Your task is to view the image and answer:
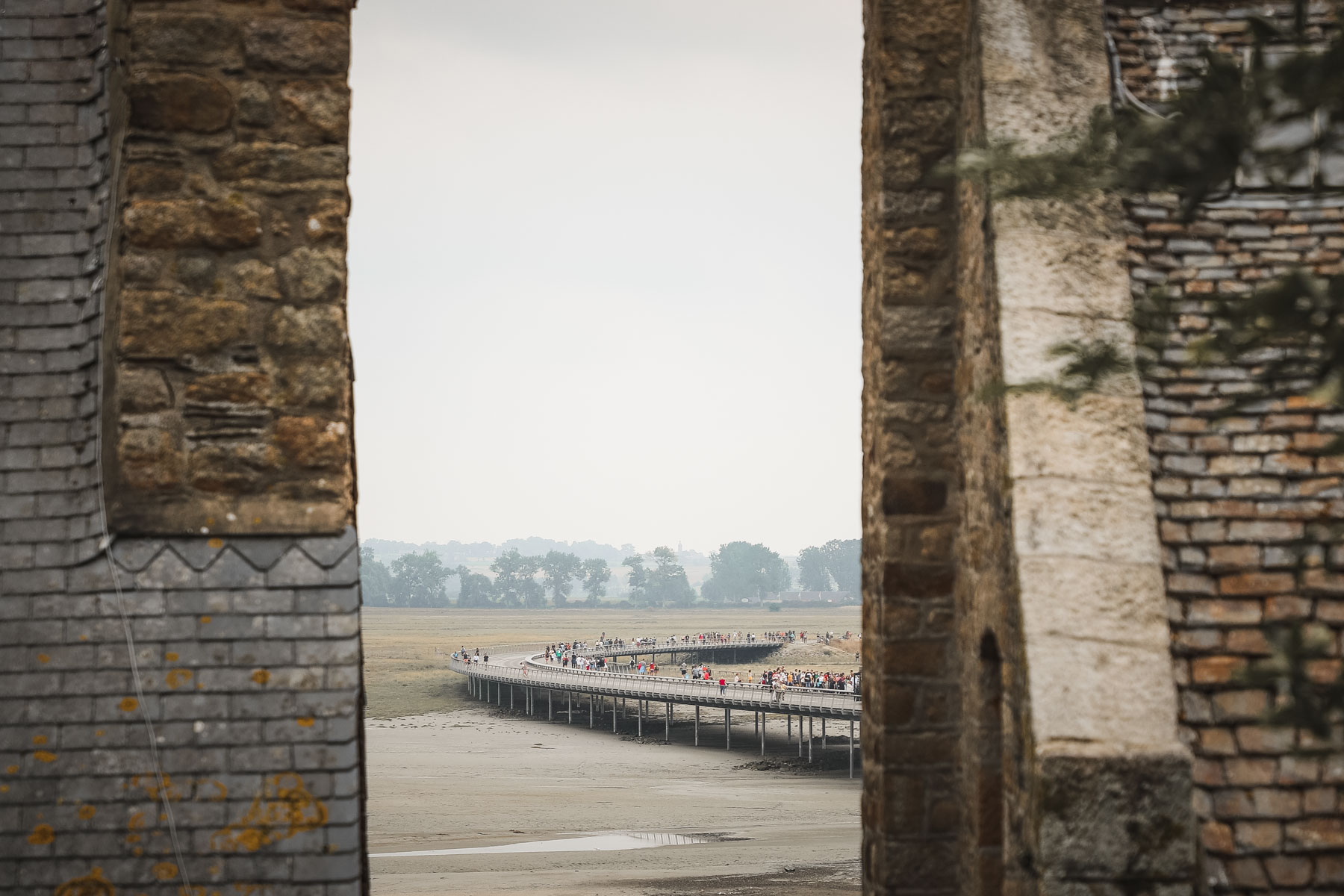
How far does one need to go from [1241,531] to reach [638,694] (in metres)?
33.1

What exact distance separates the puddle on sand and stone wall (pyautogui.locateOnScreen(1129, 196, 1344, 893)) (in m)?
17.8

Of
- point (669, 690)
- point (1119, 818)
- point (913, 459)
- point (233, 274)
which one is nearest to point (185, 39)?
point (233, 274)

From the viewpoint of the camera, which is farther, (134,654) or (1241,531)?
(1241,531)

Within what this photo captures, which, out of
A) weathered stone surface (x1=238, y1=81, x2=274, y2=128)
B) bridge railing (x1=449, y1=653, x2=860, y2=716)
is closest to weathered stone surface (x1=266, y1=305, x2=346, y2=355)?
weathered stone surface (x1=238, y1=81, x2=274, y2=128)

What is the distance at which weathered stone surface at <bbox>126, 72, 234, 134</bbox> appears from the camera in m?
4.11

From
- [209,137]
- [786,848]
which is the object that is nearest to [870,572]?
[209,137]

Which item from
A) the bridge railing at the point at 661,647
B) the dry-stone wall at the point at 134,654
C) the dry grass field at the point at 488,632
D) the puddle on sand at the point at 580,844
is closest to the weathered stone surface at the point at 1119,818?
the dry-stone wall at the point at 134,654

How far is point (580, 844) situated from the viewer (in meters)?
20.8

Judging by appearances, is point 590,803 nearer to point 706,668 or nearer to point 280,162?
point 706,668

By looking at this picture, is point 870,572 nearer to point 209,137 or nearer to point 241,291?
point 241,291

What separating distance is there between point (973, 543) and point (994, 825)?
4.17 feet

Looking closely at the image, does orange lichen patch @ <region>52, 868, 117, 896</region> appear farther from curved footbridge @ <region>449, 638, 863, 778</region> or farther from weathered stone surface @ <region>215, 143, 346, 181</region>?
curved footbridge @ <region>449, 638, 863, 778</region>

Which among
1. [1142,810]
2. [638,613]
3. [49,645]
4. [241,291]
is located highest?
[241,291]

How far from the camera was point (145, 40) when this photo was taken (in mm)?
4129
